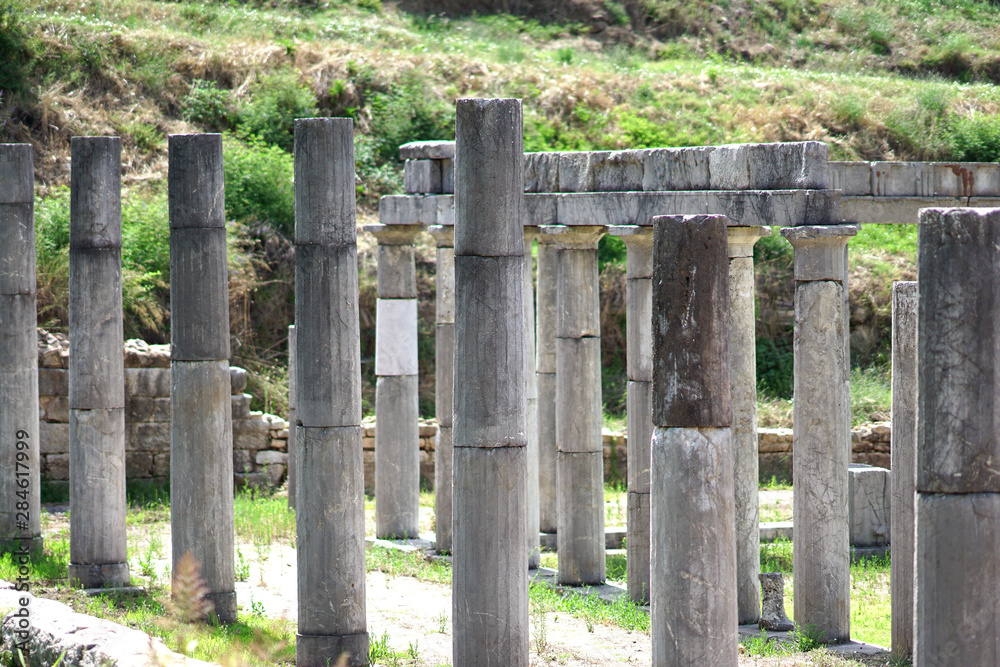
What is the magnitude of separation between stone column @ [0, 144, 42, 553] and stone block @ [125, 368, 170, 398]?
4344mm

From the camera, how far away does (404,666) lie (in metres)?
8.90

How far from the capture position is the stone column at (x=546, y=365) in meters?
13.9

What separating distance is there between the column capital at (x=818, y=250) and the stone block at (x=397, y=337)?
575 centimetres

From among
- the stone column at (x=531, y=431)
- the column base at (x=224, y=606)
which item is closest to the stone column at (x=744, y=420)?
the stone column at (x=531, y=431)

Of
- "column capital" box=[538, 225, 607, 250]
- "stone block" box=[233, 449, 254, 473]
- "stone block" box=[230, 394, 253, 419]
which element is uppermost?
"column capital" box=[538, 225, 607, 250]

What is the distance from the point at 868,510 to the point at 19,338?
9911 mm

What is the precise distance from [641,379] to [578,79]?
18.0m

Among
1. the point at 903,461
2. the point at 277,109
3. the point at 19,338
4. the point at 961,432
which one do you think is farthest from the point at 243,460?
the point at 961,432

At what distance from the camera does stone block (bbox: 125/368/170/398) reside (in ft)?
53.8

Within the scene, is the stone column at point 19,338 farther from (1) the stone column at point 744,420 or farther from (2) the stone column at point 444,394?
(1) the stone column at point 744,420

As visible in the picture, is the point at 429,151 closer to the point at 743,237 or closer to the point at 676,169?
the point at 676,169

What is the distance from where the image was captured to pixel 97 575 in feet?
35.4

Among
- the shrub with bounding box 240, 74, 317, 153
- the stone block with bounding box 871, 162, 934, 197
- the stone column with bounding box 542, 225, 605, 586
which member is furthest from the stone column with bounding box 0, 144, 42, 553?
the shrub with bounding box 240, 74, 317, 153

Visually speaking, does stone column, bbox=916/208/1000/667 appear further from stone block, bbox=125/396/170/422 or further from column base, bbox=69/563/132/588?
stone block, bbox=125/396/170/422
